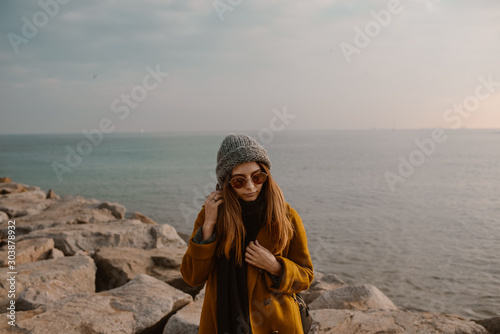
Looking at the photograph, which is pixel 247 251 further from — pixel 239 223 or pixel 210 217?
pixel 210 217

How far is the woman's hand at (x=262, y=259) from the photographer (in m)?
2.30

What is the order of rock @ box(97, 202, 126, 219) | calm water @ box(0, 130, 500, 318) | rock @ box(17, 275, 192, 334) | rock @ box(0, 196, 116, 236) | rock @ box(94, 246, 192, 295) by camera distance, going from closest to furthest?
rock @ box(17, 275, 192, 334)
rock @ box(94, 246, 192, 295)
rock @ box(0, 196, 116, 236)
calm water @ box(0, 130, 500, 318)
rock @ box(97, 202, 126, 219)

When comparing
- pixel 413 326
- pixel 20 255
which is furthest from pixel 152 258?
pixel 413 326

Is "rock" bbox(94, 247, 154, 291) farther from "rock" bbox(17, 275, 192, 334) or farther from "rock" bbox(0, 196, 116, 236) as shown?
"rock" bbox(0, 196, 116, 236)

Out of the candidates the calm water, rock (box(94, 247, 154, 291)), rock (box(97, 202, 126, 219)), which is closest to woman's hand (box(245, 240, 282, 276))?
rock (box(94, 247, 154, 291))

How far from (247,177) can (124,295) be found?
276cm

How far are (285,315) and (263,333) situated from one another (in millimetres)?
170

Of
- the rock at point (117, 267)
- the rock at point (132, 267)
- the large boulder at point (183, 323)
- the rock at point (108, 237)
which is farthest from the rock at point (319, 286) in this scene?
the large boulder at point (183, 323)

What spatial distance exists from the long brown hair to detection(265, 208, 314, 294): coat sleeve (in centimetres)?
7

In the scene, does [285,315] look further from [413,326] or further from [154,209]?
[154,209]

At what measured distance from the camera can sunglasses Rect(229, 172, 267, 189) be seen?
2.35 meters

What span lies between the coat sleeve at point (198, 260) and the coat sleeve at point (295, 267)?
0.38m

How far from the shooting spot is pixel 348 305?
4.99 metres

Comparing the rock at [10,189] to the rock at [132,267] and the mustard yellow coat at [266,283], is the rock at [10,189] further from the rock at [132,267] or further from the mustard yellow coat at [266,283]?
the mustard yellow coat at [266,283]
